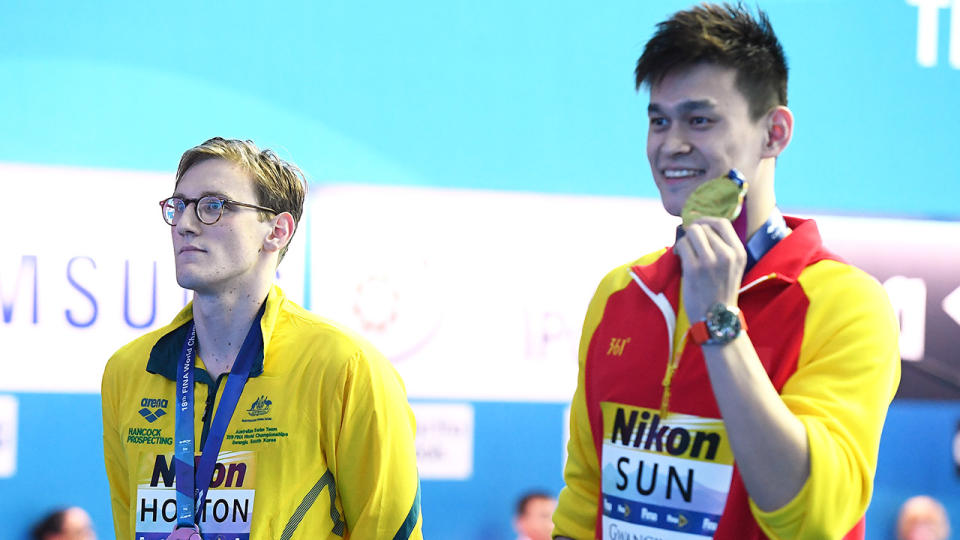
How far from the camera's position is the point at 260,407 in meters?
2.13

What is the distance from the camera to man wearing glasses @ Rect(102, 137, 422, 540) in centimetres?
208

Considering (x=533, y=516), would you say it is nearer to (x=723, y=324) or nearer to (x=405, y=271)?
(x=405, y=271)

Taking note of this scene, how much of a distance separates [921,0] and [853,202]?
956 mm

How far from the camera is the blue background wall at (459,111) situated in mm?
3605

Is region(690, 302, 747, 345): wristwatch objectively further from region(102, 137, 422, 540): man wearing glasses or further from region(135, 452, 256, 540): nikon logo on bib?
region(135, 452, 256, 540): nikon logo on bib

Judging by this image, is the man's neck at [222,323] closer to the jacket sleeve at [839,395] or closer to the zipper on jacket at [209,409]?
the zipper on jacket at [209,409]

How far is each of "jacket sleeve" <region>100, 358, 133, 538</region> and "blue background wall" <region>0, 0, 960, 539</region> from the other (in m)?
1.41

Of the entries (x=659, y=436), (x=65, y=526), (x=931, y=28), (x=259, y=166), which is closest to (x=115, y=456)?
(x=259, y=166)

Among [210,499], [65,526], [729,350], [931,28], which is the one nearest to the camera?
[729,350]

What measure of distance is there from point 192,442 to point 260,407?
155mm

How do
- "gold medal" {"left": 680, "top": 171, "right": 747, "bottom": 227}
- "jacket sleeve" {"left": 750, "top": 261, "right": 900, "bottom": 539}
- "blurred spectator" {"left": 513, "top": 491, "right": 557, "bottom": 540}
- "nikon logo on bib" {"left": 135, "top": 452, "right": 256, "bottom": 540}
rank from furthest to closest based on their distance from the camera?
1. "blurred spectator" {"left": 513, "top": 491, "right": 557, "bottom": 540}
2. "nikon logo on bib" {"left": 135, "top": 452, "right": 256, "bottom": 540}
3. "gold medal" {"left": 680, "top": 171, "right": 747, "bottom": 227}
4. "jacket sleeve" {"left": 750, "top": 261, "right": 900, "bottom": 539}

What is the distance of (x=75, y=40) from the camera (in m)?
3.63

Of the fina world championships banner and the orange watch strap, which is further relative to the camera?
the fina world championships banner

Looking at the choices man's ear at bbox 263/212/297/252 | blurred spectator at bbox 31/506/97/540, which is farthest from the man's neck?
blurred spectator at bbox 31/506/97/540
